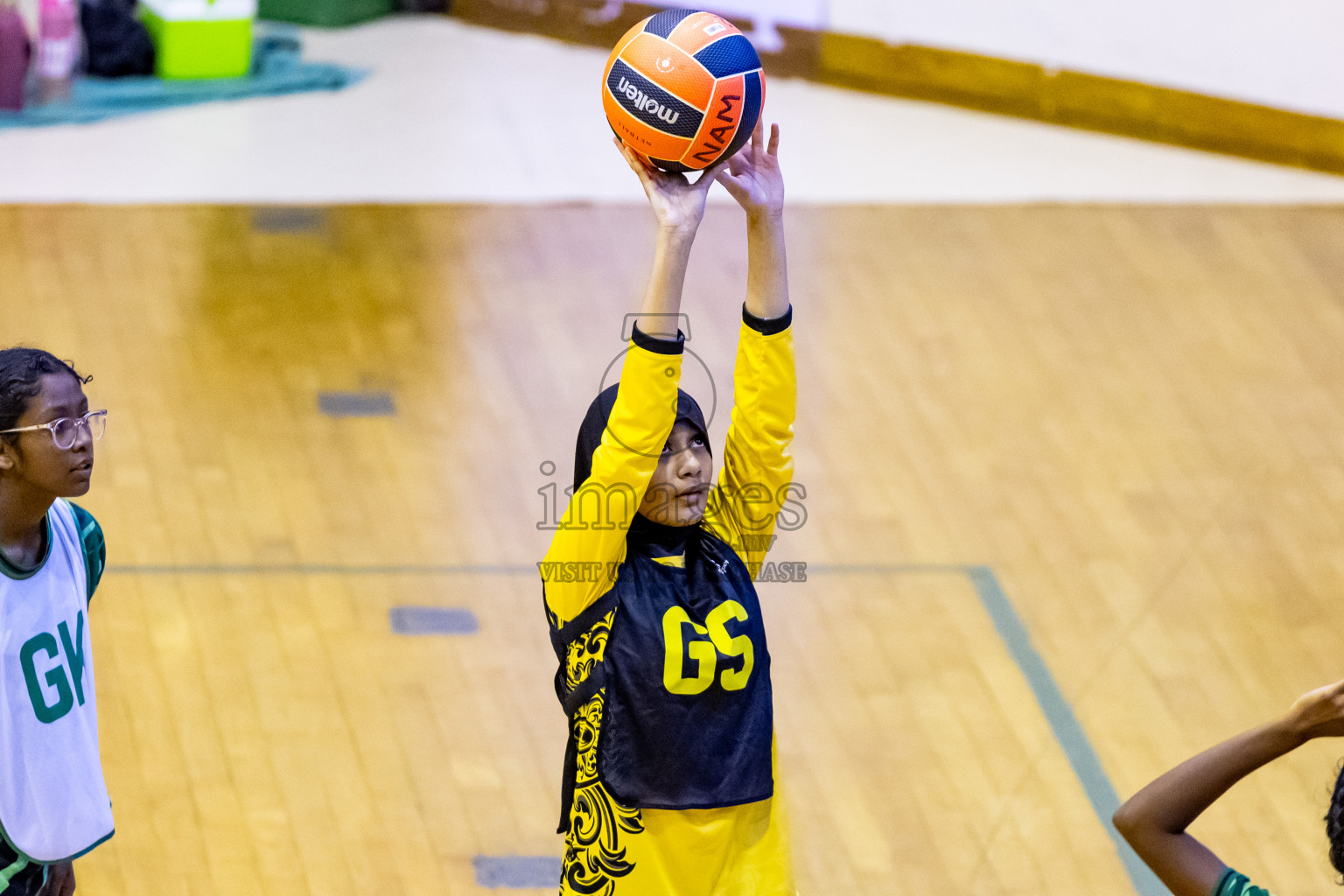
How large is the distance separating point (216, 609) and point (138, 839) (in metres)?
0.75

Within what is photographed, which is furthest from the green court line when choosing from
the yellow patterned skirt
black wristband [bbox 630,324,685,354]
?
black wristband [bbox 630,324,685,354]

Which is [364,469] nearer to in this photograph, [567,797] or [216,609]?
[216,609]

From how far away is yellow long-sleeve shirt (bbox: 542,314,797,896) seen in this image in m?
2.02

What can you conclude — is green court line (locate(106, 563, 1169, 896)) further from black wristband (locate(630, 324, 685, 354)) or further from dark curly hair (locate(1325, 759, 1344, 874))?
black wristband (locate(630, 324, 685, 354))

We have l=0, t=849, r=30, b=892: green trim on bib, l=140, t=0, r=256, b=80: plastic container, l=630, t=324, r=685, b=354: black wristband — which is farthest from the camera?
l=140, t=0, r=256, b=80: plastic container

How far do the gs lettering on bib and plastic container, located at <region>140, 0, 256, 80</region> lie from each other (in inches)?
204

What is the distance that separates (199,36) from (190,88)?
0.23m

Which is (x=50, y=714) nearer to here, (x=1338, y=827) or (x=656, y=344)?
(x=656, y=344)

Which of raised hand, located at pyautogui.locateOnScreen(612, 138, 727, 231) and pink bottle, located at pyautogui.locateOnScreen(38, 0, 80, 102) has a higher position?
raised hand, located at pyautogui.locateOnScreen(612, 138, 727, 231)

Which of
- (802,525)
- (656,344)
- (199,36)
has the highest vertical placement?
(656,344)

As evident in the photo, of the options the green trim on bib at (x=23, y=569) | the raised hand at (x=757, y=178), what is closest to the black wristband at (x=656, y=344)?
the raised hand at (x=757, y=178)

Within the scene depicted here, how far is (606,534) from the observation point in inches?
80.1

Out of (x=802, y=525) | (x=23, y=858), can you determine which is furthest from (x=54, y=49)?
(x=23, y=858)

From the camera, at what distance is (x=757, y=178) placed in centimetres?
224
